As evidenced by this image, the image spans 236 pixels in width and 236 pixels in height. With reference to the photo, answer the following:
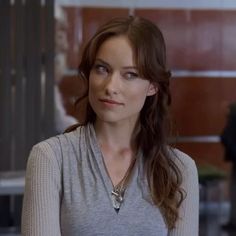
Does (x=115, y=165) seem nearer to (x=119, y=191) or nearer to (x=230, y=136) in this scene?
(x=119, y=191)

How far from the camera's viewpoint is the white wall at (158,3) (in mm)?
3801

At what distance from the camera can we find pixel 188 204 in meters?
1.38

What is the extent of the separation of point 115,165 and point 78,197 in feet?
0.44

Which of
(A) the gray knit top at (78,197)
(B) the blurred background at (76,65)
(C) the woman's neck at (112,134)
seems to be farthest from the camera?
(B) the blurred background at (76,65)

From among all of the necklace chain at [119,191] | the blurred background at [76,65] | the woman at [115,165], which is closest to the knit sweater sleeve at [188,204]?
the woman at [115,165]

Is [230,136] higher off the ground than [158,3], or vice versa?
[158,3]

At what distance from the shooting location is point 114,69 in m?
1.28

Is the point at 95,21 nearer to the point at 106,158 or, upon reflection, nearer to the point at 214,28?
the point at 214,28

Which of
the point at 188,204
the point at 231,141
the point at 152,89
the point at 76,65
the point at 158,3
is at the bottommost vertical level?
the point at 231,141

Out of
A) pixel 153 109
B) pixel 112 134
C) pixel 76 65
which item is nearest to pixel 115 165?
pixel 112 134

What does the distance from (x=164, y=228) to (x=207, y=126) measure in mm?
2663

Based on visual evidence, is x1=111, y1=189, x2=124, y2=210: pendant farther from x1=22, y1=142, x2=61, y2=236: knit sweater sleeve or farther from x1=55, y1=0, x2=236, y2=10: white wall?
x1=55, y1=0, x2=236, y2=10: white wall

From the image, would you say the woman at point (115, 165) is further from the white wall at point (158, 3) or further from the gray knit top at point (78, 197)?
the white wall at point (158, 3)

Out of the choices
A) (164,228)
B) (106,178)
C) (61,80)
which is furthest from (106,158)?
(61,80)
